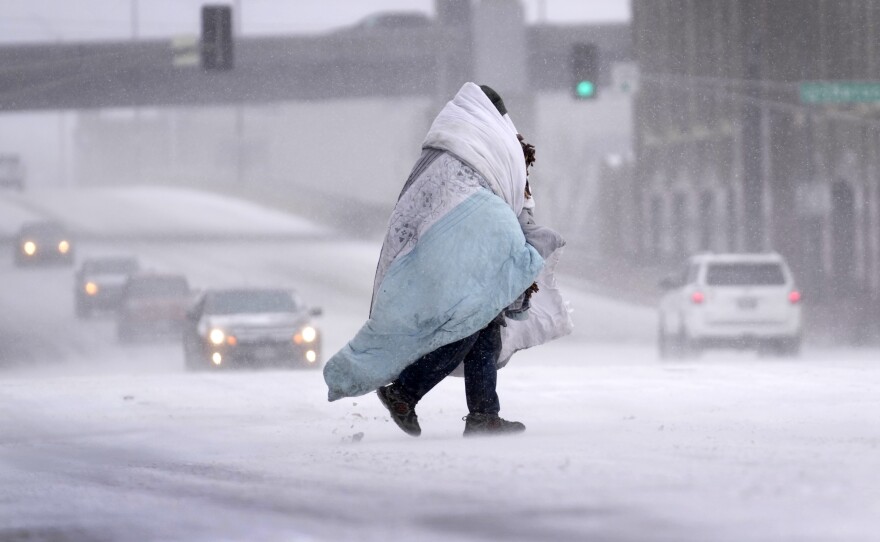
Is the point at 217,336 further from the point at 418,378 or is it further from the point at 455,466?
the point at 455,466

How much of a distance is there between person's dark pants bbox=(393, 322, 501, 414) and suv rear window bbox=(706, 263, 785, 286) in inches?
672

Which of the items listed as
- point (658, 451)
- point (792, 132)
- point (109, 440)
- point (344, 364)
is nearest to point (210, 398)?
point (109, 440)

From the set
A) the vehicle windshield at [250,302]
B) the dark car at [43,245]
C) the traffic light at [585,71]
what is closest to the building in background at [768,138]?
the traffic light at [585,71]

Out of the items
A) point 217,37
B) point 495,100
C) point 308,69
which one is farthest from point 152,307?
point 308,69

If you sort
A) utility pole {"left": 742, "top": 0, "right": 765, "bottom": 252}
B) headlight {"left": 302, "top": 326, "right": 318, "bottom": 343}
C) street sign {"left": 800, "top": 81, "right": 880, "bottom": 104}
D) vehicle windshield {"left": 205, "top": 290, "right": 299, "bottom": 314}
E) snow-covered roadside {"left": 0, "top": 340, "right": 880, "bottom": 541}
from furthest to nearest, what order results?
utility pole {"left": 742, "top": 0, "right": 765, "bottom": 252}, street sign {"left": 800, "top": 81, "right": 880, "bottom": 104}, vehicle windshield {"left": 205, "top": 290, "right": 299, "bottom": 314}, headlight {"left": 302, "top": 326, "right": 318, "bottom": 343}, snow-covered roadside {"left": 0, "top": 340, "right": 880, "bottom": 541}

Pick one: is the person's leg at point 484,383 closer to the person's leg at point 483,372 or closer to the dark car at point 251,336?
the person's leg at point 483,372

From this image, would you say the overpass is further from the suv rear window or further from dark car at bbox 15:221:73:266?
the suv rear window

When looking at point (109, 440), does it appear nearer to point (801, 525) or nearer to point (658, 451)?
point (658, 451)

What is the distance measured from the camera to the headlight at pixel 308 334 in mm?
22078

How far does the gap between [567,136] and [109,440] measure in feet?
516

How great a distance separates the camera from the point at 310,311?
72.3 feet

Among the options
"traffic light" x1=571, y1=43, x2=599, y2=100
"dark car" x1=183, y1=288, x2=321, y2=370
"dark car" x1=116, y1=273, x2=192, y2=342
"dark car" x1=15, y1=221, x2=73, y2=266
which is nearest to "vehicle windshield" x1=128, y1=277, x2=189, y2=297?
"dark car" x1=116, y1=273, x2=192, y2=342

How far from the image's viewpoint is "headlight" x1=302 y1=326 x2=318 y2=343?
22.1 metres

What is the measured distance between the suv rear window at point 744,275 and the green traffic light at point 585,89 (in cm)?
858
